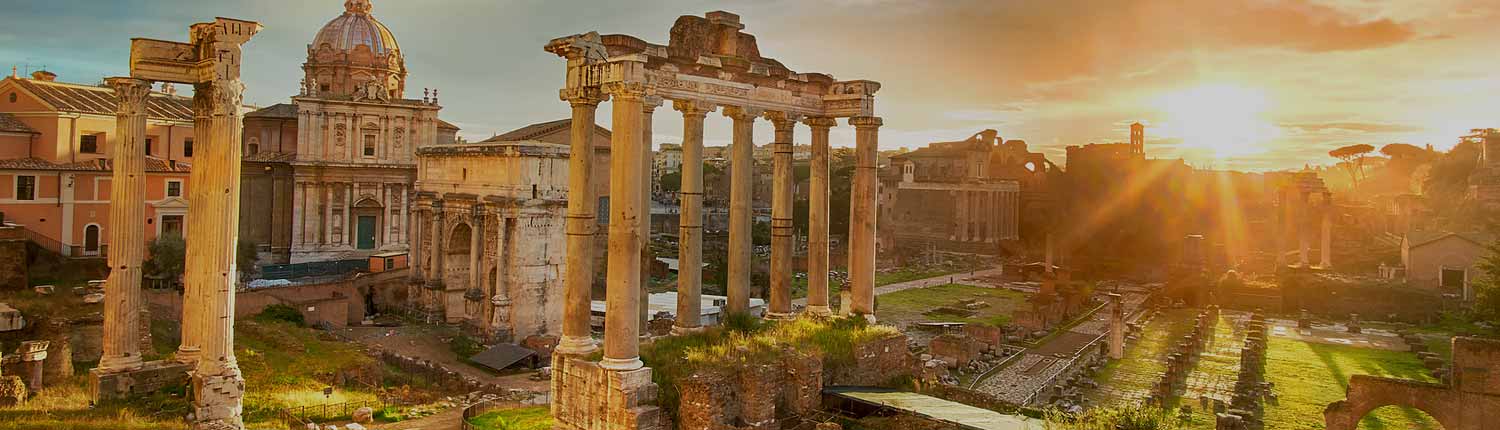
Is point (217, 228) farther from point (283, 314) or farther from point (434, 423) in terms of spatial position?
point (283, 314)

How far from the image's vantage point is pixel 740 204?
1308 centimetres

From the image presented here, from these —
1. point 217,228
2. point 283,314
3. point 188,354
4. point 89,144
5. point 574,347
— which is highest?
point 89,144

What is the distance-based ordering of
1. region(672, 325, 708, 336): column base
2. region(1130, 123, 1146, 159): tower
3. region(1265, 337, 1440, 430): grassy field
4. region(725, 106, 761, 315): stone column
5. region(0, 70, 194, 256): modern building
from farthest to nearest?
region(1130, 123, 1146, 159): tower → region(0, 70, 194, 256): modern building → region(1265, 337, 1440, 430): grassy field → region(725, 106, 761, 315): stone column → region(672, 325, 708, 336): column base

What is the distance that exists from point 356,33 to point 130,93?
80.1 ft

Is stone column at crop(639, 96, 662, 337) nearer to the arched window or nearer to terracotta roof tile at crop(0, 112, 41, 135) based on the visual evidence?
the arched window

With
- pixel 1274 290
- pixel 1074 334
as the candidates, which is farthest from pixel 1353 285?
pixel 1074 334

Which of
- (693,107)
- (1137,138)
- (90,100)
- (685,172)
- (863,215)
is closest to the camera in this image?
(693,107)

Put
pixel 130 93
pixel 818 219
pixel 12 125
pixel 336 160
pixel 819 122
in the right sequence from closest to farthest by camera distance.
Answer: pixel 130 93
pixel 819 122
pixel 818 219
pixel 12 125
pixel 336 160

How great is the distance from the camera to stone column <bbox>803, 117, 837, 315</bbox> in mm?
14023

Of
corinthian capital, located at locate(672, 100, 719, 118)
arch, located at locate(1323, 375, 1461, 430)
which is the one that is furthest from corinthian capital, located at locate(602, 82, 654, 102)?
arch, located at locate(1323, 375, 1461, 430)

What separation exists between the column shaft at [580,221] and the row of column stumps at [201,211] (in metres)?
4.95

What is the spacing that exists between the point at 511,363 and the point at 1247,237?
201ft

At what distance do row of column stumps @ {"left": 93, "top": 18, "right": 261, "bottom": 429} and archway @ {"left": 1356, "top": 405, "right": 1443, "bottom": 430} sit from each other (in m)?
19.1

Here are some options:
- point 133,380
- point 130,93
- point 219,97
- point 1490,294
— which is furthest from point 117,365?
point 1490,294
